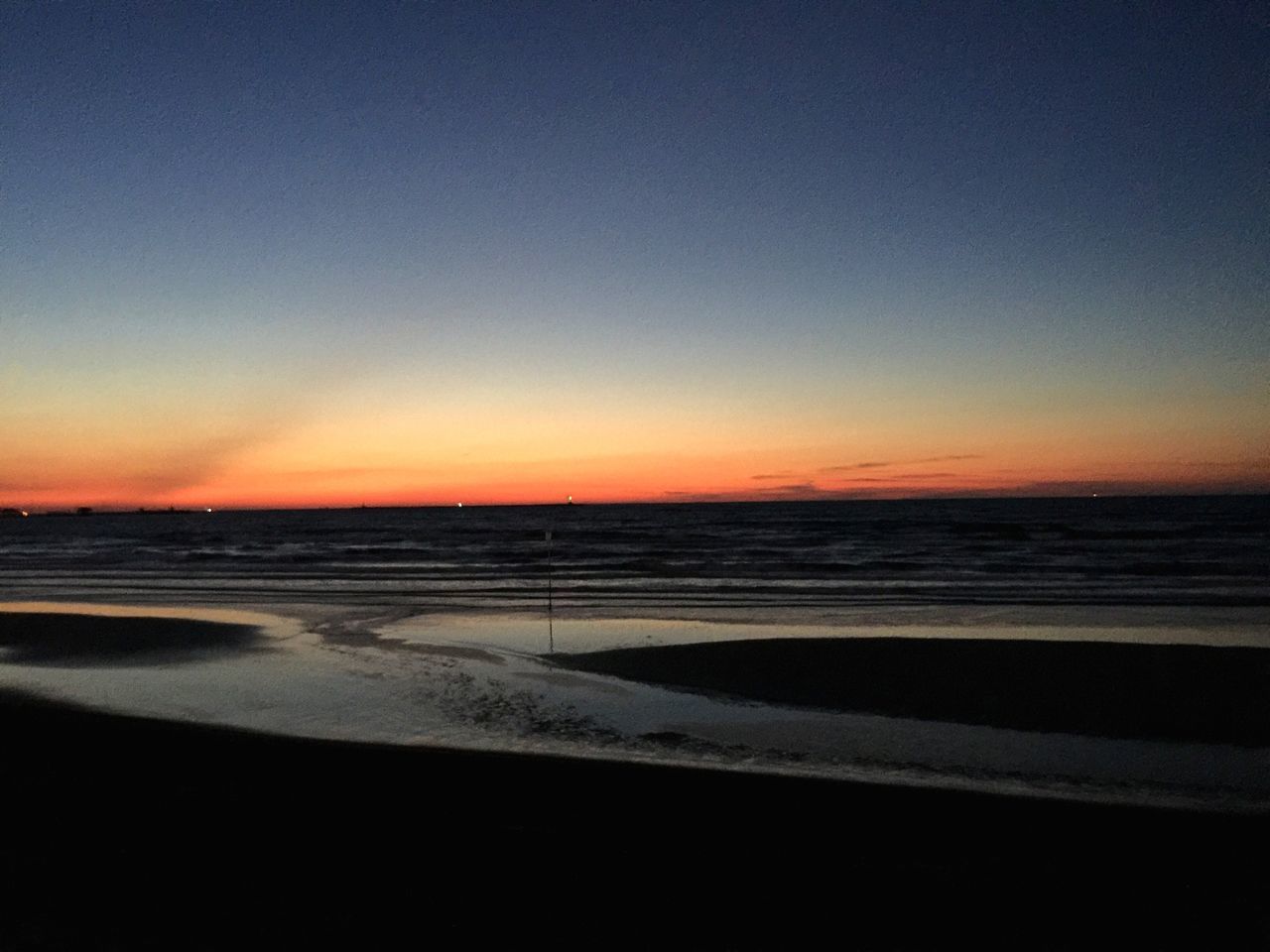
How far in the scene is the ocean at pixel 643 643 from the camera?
936 cm

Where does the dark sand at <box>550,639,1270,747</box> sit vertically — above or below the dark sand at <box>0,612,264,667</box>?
below

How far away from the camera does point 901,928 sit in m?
5.14

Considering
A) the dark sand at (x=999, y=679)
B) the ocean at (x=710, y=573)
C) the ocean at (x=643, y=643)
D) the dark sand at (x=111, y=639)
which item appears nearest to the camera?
the ocean at (x=643, y=643)

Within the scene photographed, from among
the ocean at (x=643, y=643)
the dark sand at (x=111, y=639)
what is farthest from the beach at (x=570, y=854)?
the dark sand at (x=111, y=639)

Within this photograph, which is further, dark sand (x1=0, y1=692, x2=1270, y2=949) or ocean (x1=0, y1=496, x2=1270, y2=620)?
ocean (x1=0, y1=496, x2=1270, y2=620)

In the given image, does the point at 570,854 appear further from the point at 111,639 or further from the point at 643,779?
the point at 111,639

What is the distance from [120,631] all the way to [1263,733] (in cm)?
2166

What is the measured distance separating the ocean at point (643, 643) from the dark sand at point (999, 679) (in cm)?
44

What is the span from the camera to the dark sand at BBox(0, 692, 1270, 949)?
5.14 m

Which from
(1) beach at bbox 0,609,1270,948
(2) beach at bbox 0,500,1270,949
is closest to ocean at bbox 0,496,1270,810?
(2) beach at bbox 0,500,1270,949

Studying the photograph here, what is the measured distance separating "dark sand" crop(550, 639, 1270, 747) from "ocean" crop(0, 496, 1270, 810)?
440 mm

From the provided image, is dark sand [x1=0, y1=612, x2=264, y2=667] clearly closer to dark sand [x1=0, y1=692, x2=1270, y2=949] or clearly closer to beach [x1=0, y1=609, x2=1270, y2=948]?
beach [x1=0, y1=609, x2=1270, y2=948]

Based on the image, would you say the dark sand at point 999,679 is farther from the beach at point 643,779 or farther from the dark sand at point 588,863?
the dark sand at point 588,863

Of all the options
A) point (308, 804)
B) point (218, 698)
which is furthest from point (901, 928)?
point (218, 698)
